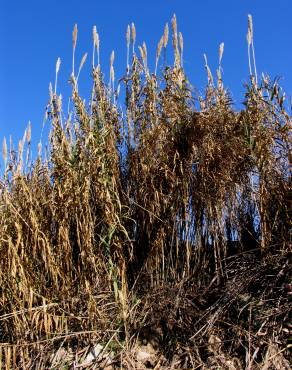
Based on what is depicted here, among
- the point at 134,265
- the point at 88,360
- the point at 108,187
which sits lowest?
the point at 88,360

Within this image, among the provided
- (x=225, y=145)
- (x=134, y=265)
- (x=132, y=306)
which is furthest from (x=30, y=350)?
(x=225, y=145)

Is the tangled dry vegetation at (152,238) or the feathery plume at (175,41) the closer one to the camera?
the tangled dry vegetation at (152,238)

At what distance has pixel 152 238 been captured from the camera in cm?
266

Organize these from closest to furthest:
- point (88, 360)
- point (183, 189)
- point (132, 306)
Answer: point (88, 360), point (132, 306), point (183, 189)

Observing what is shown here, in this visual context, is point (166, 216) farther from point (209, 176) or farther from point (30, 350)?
point (30, 350)

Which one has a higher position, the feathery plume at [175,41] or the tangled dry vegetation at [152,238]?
the feathery plume at [175,41]

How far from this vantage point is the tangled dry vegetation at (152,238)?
229 cm

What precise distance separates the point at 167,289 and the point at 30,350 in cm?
74

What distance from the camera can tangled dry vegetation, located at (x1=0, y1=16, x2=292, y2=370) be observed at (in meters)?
2.29

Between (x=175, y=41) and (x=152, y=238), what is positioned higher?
(x=175, y=41)

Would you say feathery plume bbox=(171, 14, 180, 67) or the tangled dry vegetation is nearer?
the tangled dry vegetation

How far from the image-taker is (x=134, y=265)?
2701mm

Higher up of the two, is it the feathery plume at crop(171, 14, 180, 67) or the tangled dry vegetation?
the feathery plume at crop(171, 14, 180, 67)

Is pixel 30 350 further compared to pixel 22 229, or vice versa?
pixel 22 229
